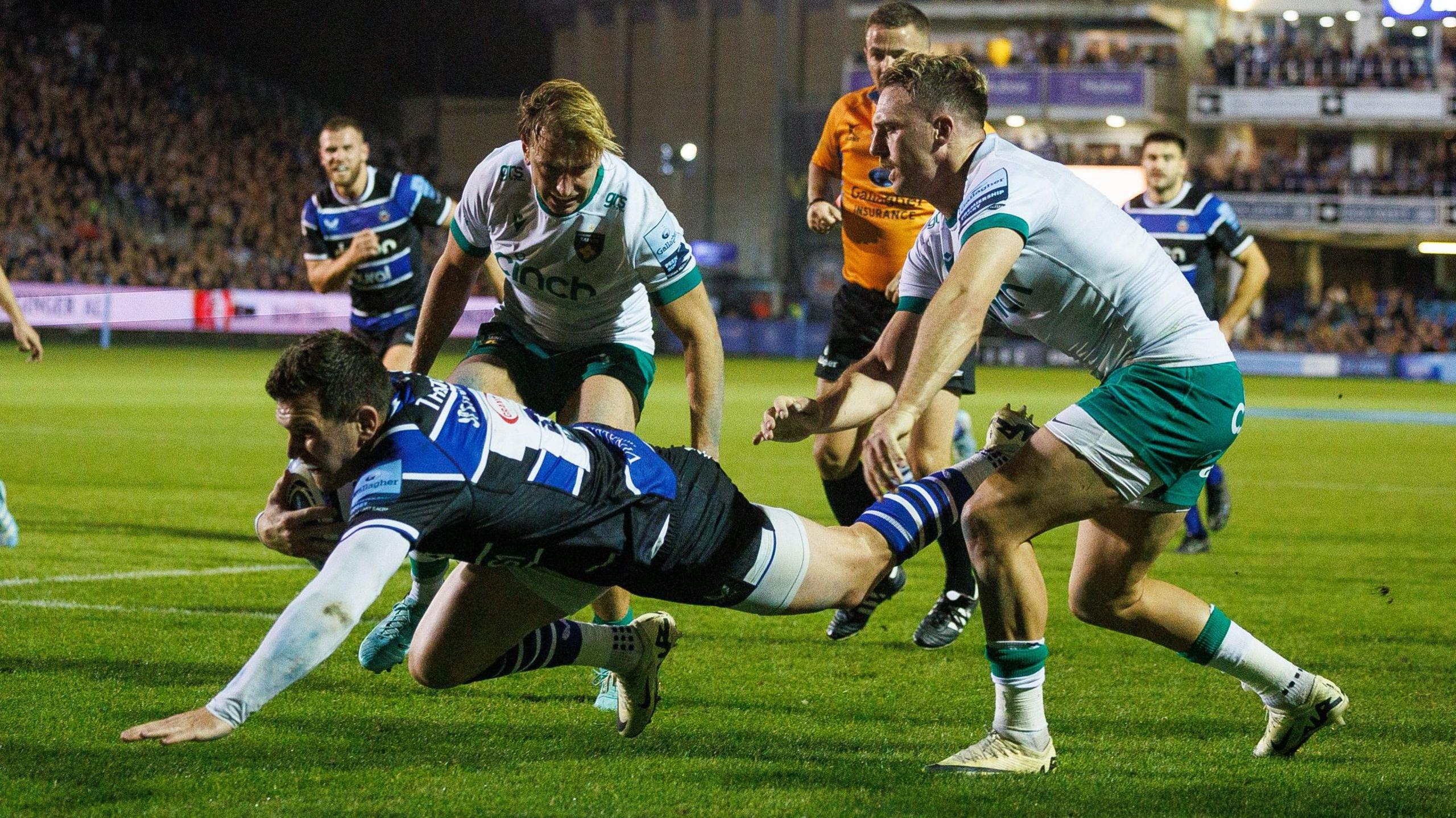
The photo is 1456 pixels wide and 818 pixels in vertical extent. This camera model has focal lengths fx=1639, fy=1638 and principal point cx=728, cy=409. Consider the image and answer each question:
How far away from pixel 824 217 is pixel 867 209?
Result: 36 cm

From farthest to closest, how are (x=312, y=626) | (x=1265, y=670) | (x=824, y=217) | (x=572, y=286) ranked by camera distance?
(x=824, y=217) → (x=572, y=286) → (x=1265, y=670) → (x=312, y=626)

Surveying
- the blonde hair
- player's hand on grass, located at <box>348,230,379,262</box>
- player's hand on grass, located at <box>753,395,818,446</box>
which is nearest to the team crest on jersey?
the blonde hair

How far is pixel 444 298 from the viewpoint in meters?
5.71

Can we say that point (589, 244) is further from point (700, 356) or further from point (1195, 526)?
point (1195, 526)

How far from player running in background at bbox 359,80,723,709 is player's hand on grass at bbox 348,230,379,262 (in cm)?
243

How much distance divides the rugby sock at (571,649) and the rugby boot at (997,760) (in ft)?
3.18

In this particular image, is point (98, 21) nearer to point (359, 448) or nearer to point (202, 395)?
point (202, 395)

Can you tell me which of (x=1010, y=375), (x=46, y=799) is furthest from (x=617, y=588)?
(x=1010, y=375)

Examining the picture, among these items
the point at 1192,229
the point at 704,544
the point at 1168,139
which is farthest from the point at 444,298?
the point at 1168,139

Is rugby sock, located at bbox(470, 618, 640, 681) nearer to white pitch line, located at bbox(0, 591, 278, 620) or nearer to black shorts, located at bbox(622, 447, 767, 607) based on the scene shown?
black shorts, located at bbox(622, 447, 767, 607)

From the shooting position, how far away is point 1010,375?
3262cm

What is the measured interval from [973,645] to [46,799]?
147 inches

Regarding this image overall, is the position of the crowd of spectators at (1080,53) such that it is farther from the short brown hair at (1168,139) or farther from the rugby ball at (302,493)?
the rugby ball at (302,493)

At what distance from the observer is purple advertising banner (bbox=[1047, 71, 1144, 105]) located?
152 ft
